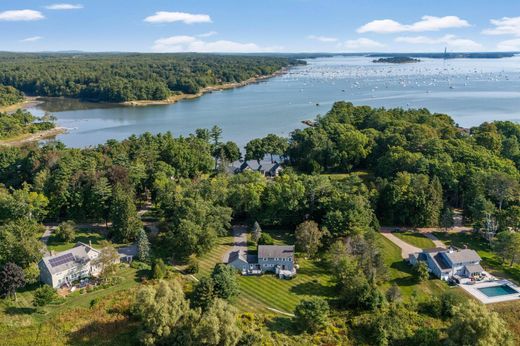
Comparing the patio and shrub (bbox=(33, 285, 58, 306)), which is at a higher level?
shrub (bbox=(33, 285, 58, 306))

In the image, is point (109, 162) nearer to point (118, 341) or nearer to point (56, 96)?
point (118, 341)

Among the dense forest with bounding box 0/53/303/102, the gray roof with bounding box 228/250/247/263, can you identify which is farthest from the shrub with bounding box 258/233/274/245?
the dense forest with bounding box 0/53/303/102

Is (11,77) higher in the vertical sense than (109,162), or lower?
higher

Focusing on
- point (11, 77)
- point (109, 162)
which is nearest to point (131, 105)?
point (11, 77)

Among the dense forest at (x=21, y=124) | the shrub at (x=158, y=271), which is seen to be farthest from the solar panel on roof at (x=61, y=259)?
the dense forest at (x=21, y=124)

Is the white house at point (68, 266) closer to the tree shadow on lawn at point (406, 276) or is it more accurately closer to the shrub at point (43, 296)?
the shrub at point (43, 296)

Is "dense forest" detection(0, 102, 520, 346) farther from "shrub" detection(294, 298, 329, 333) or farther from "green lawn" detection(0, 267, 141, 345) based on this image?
"green lawn" detection(0, 267, 141, 345)
